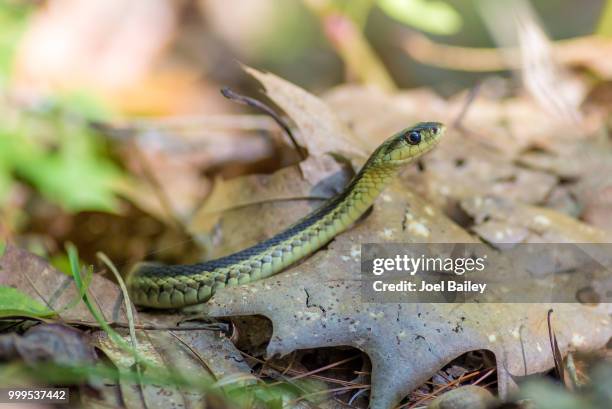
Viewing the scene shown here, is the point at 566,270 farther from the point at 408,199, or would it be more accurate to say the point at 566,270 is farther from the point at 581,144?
the point at 581,144

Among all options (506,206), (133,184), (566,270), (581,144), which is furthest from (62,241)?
(581,144)

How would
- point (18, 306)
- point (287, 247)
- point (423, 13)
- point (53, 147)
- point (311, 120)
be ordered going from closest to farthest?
1. point (18, 306)
2. point (287, 247)
3. point (311, 120)
4. point (423, 13)
5. point (53, 147)

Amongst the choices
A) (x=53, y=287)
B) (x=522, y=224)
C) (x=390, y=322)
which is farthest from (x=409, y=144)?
(x=53, y=287)

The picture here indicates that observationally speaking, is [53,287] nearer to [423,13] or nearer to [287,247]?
[287,247]

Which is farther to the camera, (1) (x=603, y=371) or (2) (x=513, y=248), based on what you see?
(2) (x=513, y=248)

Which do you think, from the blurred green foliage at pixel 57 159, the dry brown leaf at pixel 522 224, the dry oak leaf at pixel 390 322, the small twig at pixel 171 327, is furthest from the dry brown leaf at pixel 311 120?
the blurred green foliage at pixel 57 159

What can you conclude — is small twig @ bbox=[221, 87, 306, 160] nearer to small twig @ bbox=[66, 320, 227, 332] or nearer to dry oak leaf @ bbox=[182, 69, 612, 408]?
dry oak leaf @ bbox=[182, 69, 612, 408]

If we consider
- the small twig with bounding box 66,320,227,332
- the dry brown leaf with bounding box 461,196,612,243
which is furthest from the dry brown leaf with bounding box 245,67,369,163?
the small twig with bounding box 66,320,227,332
